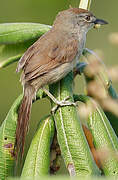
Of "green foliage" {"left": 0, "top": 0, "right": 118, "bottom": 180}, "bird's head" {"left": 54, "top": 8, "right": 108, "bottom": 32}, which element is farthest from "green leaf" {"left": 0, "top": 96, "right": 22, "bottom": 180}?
"bird's head" {"left": 54, "top": 8, "right": 108, "bottom": 32}

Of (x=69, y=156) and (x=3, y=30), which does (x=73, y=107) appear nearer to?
(x=69, y=156)

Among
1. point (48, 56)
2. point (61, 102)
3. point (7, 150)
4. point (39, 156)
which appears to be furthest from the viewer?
point (48, 56)

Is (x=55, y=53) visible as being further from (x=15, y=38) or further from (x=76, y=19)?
(x=15, y=38)

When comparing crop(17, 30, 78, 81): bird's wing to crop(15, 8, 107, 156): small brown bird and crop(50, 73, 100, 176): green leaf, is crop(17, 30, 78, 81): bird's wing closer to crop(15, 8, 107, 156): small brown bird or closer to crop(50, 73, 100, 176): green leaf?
crop(15, 8, 107, 156): small brown bird

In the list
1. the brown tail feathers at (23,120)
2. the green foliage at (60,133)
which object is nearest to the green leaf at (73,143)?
the green foliage at (60,133)

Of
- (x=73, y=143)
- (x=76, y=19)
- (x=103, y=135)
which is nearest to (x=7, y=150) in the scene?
(x=73, y=143)

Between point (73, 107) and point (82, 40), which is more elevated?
point (82, 40)

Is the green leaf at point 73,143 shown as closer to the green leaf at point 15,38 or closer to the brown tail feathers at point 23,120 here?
the brown tail feathers at point 23,120

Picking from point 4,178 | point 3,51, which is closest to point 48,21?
point 3,51
